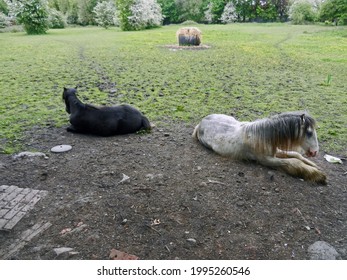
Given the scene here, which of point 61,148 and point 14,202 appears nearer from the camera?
point 14,202

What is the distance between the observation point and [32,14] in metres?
26.4

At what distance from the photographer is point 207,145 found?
461 centimetres

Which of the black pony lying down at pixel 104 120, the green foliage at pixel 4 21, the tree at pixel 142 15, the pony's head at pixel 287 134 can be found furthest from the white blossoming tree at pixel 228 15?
the pony's head at pixel 287 134

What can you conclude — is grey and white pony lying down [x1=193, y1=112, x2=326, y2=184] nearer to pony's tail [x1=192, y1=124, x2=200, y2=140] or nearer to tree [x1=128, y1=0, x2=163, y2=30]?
pony's tail [x1=192, y1=124, x2=200, y2=140]

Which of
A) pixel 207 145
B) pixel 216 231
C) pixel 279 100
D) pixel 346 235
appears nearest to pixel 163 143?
pixel 207 145

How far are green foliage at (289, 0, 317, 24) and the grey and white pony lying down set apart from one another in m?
37.3

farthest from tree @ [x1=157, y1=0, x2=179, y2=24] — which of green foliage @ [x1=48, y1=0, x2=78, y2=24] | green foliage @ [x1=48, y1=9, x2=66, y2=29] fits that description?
green foliage @ [x1=48, y1=9, x2=66, y2=29]

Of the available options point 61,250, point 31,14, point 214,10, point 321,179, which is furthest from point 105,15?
point 61,250

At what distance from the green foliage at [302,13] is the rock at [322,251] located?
127 feet

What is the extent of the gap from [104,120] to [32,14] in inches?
1023

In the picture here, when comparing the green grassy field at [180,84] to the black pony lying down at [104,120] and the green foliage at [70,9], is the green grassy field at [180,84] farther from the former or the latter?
the green foliage at [70,9]

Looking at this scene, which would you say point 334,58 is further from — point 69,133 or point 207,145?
point 69,133

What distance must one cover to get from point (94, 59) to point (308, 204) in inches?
453

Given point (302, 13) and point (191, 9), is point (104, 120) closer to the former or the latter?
Answer: point (302, 13)
